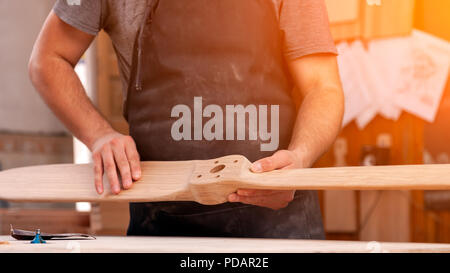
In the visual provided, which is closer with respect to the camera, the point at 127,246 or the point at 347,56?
the point at 127,246

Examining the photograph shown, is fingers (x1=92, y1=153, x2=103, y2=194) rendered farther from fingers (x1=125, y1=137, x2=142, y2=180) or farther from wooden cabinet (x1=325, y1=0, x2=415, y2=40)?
wooden cabinet (x1=325, y1=0, x2=415, y2=40)

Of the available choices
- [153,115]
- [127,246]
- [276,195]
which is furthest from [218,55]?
[127,246]


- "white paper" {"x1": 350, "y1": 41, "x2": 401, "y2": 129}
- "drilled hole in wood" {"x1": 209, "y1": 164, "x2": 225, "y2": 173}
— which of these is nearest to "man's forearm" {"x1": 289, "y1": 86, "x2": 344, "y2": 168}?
"drilled hole in wood" {"x1": 209, "y1": 164, "x2": 225, "y2": 173}

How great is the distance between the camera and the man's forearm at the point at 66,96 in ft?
3.45

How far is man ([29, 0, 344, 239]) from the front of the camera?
3.32 feet

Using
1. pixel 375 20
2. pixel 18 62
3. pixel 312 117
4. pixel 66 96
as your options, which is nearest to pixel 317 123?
pixel 312 117

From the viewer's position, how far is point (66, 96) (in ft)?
3.54

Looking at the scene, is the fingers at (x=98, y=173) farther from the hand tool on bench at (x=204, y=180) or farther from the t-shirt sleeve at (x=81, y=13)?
the t-shirt sleeve at (x=81, y=13)

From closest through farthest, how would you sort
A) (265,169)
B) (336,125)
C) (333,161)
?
(265,169) → (336,125) → (333,161)

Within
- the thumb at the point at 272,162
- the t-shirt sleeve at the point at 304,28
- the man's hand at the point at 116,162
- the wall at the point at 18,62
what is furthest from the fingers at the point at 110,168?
the wall at the point at 18,62

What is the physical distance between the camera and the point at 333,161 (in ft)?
8.45

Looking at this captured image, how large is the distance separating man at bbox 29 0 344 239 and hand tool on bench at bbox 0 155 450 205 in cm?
9
